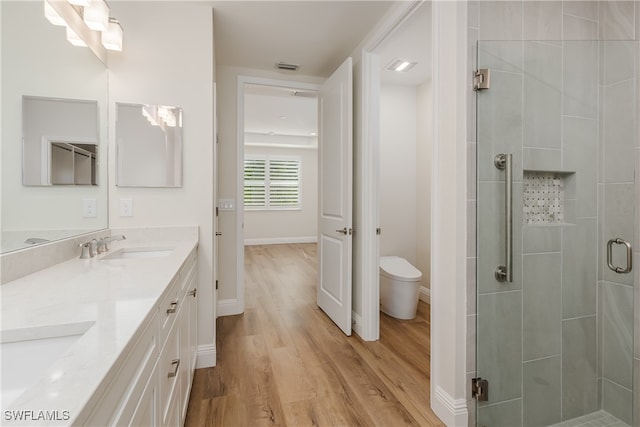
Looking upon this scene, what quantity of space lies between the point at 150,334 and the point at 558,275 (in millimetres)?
1909

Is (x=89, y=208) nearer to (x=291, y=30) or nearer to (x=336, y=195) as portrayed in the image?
(x=336, y=195)

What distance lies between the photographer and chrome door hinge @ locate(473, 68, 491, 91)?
4.78 ft

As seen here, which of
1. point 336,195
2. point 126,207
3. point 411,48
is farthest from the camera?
point 336,195

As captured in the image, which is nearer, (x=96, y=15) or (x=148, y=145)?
(x=96, y=15)

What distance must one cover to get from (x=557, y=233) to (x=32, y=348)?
7.07ft

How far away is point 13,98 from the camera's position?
1.08m

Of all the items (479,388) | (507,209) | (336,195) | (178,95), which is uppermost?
(178,95)

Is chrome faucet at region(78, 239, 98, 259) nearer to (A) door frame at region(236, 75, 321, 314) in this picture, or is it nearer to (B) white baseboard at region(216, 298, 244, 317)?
(A) door frame at region(236, 75, 321, 314)

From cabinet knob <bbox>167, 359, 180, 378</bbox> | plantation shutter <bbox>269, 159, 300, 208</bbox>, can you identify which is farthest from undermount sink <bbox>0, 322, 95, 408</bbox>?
plantation shutter <bbox>269, 159, 300, 208</bbox>

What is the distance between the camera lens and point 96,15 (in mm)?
1604

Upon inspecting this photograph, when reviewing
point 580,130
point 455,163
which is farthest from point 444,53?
point 580,130

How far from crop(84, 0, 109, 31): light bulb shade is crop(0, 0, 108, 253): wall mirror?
141 millimetres

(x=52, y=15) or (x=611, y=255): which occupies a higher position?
(x=52, y=15)

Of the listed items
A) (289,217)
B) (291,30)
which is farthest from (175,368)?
(289,217)
